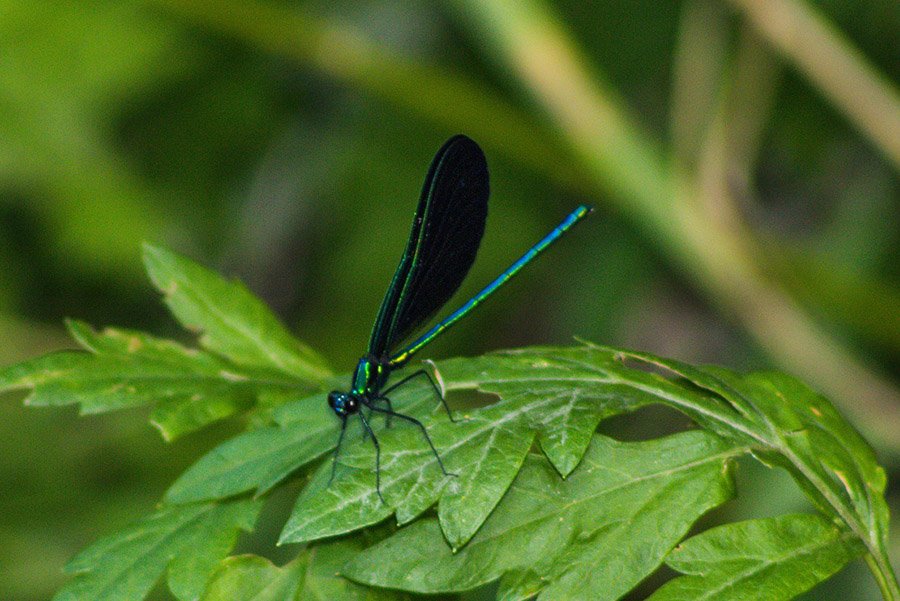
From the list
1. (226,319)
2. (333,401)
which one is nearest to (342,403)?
(333,401)

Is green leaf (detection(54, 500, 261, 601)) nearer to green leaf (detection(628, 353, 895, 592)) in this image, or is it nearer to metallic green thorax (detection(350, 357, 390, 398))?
metallic green thorax (detection(350, 357, 390, 398))

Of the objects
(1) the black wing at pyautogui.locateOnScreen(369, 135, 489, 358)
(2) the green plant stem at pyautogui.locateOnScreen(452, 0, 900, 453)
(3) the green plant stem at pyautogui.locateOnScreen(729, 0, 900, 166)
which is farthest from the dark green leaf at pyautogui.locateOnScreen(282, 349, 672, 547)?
(3) the green plant stem at pyautogui.locateOnScreen(729, 0, 900, 166)

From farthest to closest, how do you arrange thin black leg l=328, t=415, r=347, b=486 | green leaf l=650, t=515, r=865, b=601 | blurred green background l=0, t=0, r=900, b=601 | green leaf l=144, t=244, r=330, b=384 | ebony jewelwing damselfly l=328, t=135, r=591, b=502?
blurred green background l=0, t=0, r=900, b=601, green leaf l=144, t=244, r=330, b=384, ebony jewelwing damselfly l=328, t=135, r=591, b=502, thin black leg l=328, t=415, r=347, b=486, green leaf l=650, t=515, r=865, b=601

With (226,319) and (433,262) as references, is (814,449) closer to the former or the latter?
(433,262)

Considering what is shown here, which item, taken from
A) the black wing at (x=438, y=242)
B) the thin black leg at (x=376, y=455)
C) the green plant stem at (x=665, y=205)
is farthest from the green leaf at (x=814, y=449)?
the green plant stem at (x=665, y=205)

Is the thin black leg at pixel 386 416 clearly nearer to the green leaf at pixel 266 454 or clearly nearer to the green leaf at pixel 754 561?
the green leaf at pixel 266 454

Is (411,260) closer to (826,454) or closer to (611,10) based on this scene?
(826,454)
